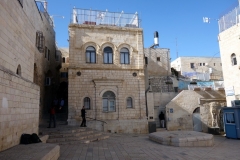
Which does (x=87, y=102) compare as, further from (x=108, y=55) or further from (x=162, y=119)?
(x=162, y=119)

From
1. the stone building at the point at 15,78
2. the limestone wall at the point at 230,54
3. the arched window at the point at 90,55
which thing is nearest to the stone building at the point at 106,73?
the arched window at the point at 90,55

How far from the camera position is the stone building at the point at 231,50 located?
1566 centimetres

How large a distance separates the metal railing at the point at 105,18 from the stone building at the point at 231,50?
7.41 metres

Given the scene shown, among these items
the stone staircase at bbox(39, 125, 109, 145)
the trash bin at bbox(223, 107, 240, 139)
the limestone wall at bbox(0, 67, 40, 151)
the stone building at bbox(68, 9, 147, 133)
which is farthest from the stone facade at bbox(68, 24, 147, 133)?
the limestone wall at bbox(0, 67, 40, 151)

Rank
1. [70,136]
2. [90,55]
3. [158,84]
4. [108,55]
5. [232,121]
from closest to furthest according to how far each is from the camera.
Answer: [70,136] < [232,121] < [90,55] < [108,55] < [158,84]

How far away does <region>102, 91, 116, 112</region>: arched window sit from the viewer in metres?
16.1

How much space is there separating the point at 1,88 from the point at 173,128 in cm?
1583

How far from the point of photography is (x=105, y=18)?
1767 cm

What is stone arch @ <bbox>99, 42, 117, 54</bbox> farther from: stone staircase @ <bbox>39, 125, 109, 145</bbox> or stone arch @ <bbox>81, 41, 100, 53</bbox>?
A: stone staircase @ <bbox>39, 125, 109, 145</bbox>

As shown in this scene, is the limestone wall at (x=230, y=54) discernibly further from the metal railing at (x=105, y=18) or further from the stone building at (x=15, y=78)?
the stone building at (x=15, y=78)

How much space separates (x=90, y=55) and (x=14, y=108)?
10.7 metres

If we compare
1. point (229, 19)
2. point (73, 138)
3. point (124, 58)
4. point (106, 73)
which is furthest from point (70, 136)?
point (229, 19)

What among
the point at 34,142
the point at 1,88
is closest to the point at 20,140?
the point at 34,142

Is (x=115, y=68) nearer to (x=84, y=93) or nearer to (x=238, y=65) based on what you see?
(x=84, y=93)
